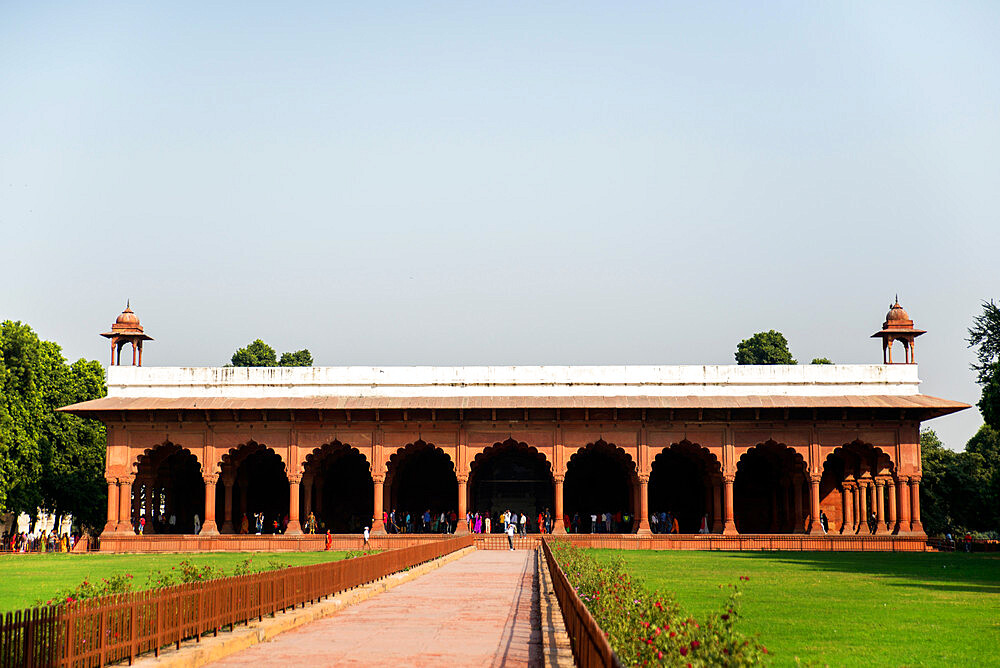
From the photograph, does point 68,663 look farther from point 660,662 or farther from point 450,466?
point 450,466

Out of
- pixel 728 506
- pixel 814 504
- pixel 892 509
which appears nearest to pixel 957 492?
pixel 892 509

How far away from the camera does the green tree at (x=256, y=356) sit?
262 feet

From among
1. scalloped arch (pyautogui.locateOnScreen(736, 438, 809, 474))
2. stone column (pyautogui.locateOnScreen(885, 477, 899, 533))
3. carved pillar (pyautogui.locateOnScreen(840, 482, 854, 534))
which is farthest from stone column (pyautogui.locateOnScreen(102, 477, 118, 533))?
stone column (pyautogui.locateOnScreen(885, 477, 899, 533))

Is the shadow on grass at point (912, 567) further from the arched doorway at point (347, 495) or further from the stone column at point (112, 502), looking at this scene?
the stone column at point (112, 502)

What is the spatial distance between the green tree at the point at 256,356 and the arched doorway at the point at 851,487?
4586 cm

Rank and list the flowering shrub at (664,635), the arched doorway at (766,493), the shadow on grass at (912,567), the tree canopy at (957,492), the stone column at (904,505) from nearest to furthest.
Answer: the flowering shrub at (664,635) < the shadow on grass at (912,567) < the stone column at (904,505) < the arched doorway at (766,493) < the tree canopy at (957,492)

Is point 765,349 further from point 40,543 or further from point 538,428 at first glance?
point 40,543

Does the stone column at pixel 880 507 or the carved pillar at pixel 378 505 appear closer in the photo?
the carved pillar at pixel 378 505

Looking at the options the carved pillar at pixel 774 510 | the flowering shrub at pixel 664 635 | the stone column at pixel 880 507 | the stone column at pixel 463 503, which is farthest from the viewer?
the carved pillar at pixel 774 510

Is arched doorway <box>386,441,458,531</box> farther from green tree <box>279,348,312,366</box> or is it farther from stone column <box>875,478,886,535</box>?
green tree <box>279,348,312,366</box>

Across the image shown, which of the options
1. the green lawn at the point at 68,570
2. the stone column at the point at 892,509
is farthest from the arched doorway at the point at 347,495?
the stone column at the point at 892,509

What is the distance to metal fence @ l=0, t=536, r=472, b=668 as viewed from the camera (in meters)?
8.51

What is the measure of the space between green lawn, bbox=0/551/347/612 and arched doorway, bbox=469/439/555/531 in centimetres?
1010

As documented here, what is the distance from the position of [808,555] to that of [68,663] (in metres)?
27.5
